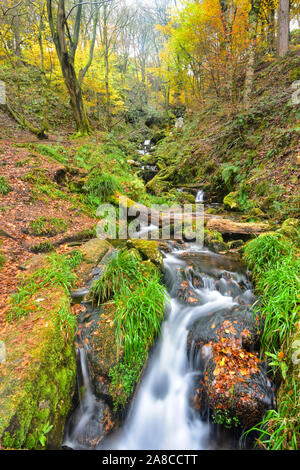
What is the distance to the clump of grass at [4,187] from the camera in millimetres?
5516

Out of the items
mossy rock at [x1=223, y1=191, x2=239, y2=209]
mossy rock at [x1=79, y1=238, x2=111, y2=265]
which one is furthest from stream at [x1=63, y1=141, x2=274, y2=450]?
mossy rock at [x1=223, y1=191, x2=239, y2=209]

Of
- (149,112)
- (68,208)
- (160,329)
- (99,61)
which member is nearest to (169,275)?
→ (160,329)

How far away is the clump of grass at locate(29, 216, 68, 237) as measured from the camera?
4965mm

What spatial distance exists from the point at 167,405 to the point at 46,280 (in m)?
2.54

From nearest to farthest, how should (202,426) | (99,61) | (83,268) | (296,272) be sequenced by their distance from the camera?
1. (202,426)
2. (296,272)
3. (83,268)
4. (99,61)

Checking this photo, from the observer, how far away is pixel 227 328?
313cm

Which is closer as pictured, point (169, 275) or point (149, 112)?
point (169, 275)

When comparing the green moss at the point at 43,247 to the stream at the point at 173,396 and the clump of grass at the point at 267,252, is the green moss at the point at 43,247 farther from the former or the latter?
the clump of grass at the point at 267,252

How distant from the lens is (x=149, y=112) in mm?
26141

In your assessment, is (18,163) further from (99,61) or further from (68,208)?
(99,61)

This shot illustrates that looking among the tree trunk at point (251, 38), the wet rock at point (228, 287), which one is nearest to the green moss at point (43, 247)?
the wet rock at point (228, 287)

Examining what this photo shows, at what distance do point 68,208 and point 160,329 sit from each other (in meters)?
4.59
